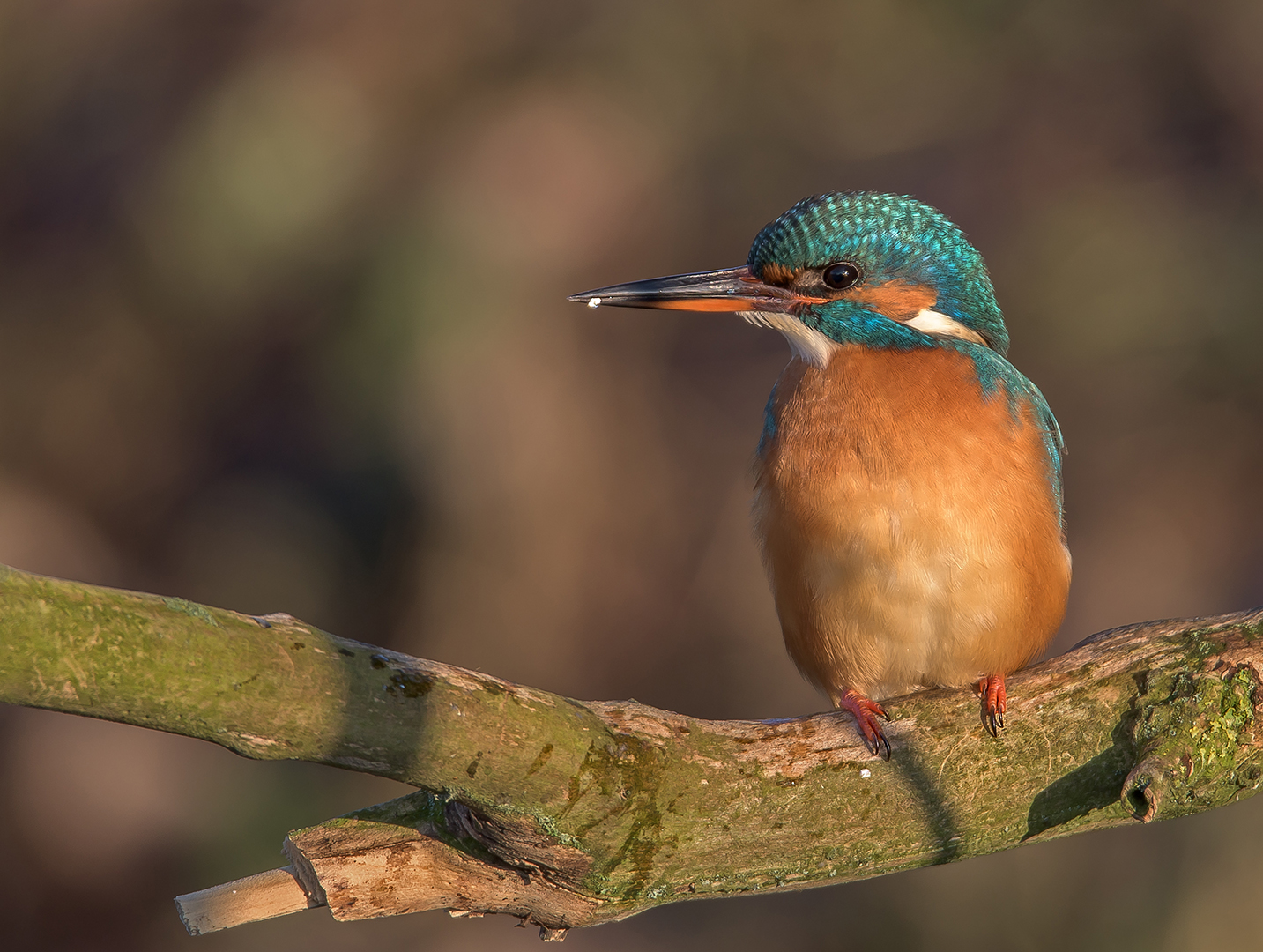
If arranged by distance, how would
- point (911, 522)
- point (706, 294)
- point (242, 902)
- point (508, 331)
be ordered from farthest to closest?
point (508, 331)
point (706, 294)
point (911, 522)
point (242, 902)

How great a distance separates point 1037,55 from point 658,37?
2340 millimetres

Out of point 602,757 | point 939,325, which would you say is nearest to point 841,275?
point 939,325

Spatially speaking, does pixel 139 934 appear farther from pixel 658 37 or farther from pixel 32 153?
pixel 658 37

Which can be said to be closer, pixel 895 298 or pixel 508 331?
pixel 895 298

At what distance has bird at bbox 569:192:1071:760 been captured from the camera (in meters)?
2.80

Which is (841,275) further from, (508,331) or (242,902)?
(508,331)

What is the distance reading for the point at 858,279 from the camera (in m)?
3.10

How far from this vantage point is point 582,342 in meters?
7.26

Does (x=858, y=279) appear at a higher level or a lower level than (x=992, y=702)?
higher

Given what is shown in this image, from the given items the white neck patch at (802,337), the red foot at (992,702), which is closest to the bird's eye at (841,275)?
the white neck patch at (802,337)

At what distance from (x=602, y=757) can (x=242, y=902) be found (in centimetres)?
71

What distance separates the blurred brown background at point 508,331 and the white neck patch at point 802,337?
362cm

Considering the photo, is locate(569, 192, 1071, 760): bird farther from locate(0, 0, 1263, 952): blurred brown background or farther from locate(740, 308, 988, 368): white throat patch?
locate(0, 0, 1263, 952): blurred brown background

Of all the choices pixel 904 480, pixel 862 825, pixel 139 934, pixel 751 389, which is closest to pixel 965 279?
pixel 904 480
